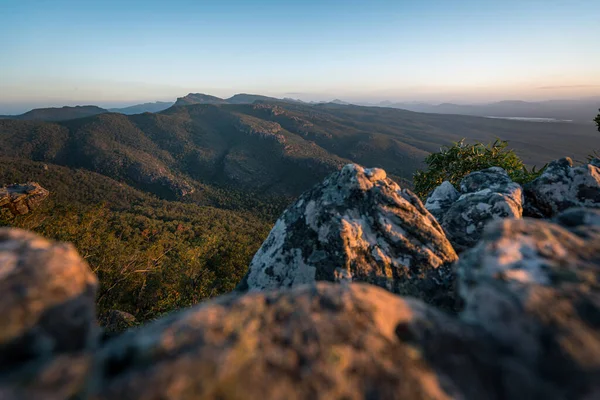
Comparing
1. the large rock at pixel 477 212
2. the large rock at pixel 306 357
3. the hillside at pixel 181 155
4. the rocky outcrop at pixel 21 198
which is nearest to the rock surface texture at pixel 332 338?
the large rock at pixel 306 357

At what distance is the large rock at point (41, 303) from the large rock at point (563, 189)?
488 inches

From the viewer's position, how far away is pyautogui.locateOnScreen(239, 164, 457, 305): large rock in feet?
20.6

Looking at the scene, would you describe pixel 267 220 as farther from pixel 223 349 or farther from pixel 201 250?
pixel 223 349

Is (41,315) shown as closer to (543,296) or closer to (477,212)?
(543,296)

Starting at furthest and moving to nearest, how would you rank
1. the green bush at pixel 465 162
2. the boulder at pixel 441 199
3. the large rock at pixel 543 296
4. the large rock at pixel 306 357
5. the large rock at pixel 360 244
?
the green bush at pixel 465 162
the boulder at pixel 441 199
the large rock at pixel 360 244
the large rock at pixel 543 296
the large rock at pixel 306 357

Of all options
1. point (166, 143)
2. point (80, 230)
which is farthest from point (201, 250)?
point (166, 143)

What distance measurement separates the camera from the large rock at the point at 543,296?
228 cm

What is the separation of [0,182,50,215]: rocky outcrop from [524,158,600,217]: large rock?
33.2 metres

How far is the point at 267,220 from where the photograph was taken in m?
112

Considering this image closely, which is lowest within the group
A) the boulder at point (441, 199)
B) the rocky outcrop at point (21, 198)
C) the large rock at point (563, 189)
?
the rocky outcrop at point (21, 198)

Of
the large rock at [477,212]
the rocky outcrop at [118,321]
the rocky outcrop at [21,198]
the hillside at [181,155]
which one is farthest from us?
the hillside at [181,155]

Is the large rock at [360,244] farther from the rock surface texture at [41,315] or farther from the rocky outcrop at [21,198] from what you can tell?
the rocky outcrop at [21,198]

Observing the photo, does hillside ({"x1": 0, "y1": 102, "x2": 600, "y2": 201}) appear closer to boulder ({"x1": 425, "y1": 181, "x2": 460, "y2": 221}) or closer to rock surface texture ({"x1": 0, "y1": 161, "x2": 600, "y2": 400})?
boulder ({"x1": 425, "y1": 181, "x2": 460, "y2": 221})

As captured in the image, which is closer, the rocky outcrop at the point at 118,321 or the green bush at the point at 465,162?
the rocky outcrop at the point at 118,321
